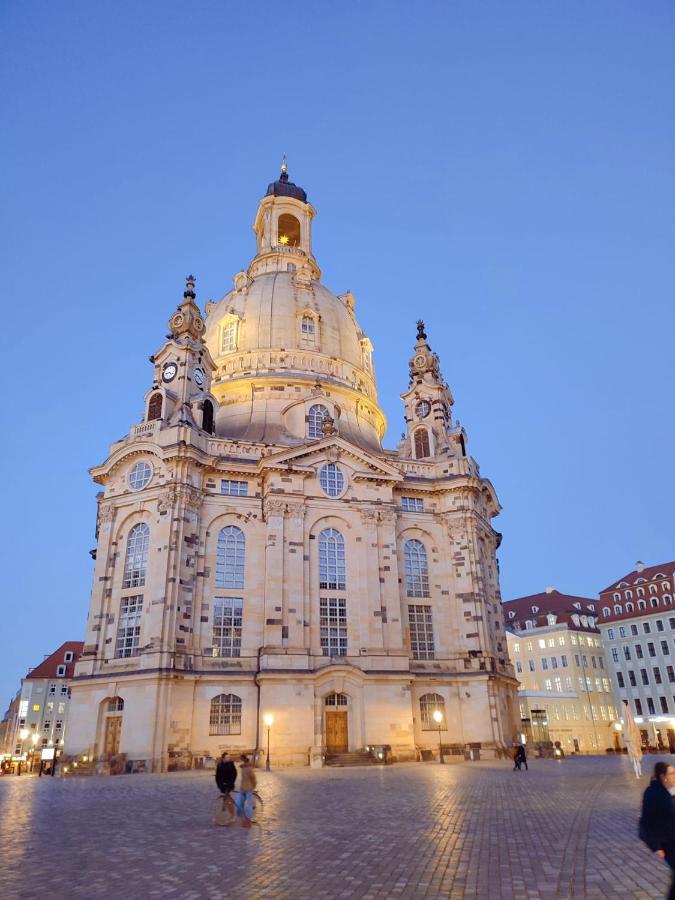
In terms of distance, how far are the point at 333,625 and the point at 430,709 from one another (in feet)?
32.4

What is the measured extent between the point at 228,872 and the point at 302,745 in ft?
116

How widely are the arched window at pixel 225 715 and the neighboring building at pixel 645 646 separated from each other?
2115 inches

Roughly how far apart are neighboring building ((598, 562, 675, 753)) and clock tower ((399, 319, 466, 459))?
37.6 meters

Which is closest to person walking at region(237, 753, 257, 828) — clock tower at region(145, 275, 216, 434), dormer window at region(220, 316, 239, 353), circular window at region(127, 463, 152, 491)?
circular window at region(127, 463, 152, 491)

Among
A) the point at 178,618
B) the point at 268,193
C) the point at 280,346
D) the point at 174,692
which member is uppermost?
the point at 268,193

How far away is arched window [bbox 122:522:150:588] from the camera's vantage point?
4784 centimetres

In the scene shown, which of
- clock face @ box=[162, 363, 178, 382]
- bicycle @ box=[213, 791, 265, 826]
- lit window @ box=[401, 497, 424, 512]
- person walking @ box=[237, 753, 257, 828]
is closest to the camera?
person walking @ box=[237, 753, 257, 828]

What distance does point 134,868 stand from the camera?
11.7 meters

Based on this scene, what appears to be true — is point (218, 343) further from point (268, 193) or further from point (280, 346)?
point (268, 193)

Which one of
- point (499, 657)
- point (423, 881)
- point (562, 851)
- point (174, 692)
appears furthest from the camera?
point (499, 657)

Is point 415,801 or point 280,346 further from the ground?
point 280,346

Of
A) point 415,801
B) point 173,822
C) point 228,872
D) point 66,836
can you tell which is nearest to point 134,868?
point 228,872

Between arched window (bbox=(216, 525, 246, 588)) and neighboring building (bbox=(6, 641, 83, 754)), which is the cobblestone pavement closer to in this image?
arched window (bbox=(216, 525, 246, 588))

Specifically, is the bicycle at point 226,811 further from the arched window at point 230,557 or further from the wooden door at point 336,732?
the arched window at point 230,557
